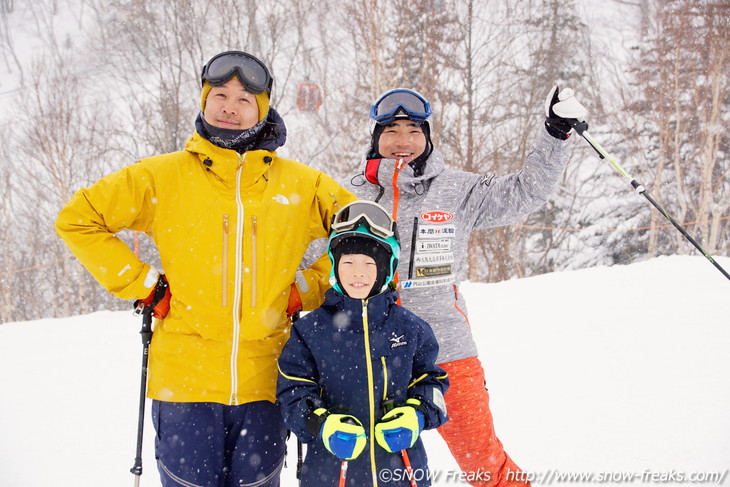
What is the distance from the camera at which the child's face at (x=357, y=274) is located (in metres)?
2.01

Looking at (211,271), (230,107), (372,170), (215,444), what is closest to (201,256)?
(211,271)

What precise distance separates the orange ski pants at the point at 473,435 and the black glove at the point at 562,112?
4.26ft

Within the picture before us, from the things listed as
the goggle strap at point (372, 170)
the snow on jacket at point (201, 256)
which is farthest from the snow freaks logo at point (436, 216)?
the snow on jacket at point (201, 256)

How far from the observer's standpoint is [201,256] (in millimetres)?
1942

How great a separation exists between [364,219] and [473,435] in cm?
127

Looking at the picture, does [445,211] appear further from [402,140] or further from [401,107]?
[401,107]

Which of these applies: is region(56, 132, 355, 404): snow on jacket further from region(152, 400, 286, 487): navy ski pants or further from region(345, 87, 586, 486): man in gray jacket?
region(345, 87, 586, 486): man in gray jacket

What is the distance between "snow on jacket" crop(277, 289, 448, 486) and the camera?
1907 millimetres

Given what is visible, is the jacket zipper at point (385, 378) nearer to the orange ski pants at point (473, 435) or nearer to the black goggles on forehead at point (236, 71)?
the orange ski pants at point (473, 435)

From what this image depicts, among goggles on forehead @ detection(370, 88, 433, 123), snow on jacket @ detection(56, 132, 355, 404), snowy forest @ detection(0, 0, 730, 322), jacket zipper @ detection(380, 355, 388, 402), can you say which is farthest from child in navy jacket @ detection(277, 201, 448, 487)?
snowy forest @ detection(0, 0, 730, 322)

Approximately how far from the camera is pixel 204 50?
46.3ft

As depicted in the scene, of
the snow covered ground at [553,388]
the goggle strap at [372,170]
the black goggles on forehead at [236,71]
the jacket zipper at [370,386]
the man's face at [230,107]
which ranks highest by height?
the black goggles on forehead at [236,71]

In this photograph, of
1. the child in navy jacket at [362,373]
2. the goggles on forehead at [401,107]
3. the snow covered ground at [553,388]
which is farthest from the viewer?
the snow covered ground at [553,388]

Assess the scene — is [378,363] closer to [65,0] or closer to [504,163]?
[504,163]
